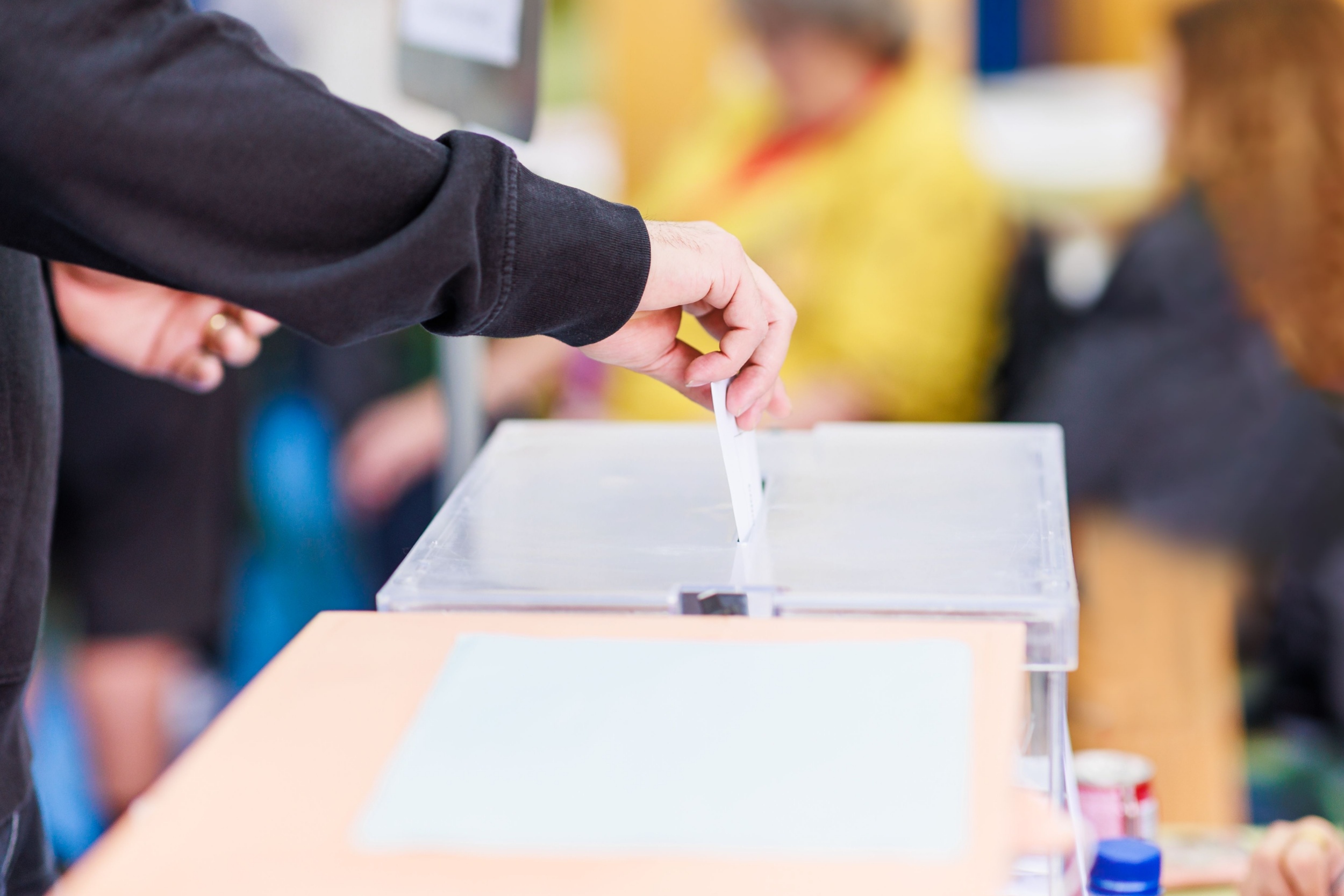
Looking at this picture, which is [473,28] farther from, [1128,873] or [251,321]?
[1128,873]

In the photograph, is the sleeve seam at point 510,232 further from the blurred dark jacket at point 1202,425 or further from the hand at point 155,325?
the blurred dark jacket at point 1202,425

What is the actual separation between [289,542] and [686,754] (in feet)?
7.35

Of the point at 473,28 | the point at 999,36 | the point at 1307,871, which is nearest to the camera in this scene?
the point at 1307,871

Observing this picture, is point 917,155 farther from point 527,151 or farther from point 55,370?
point 55,370

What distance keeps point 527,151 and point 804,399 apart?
0.78 metres

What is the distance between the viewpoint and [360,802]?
546 mm

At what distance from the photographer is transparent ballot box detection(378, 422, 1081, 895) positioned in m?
0.72

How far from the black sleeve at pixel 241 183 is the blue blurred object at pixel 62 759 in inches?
79.0

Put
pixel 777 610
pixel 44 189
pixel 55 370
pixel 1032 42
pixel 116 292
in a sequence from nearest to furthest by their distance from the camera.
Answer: pixel 44 189 → pixel 777 610 → pixel 55 370 → pixel 116 292 → pixel 1032 42

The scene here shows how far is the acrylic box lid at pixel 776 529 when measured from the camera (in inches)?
29.1

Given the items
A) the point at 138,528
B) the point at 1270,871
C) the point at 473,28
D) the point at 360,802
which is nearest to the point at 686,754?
the point at 360,802

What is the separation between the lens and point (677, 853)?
19.8 inches

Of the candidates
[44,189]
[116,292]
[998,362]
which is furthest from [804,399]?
[44,189]

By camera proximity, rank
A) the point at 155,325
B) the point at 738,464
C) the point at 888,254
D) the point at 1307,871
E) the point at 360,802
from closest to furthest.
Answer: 1. the point at 360,802
2. the point at 738,464
3. the point at 1307,871
4. the point at 155,325
5. the point at 888,254
